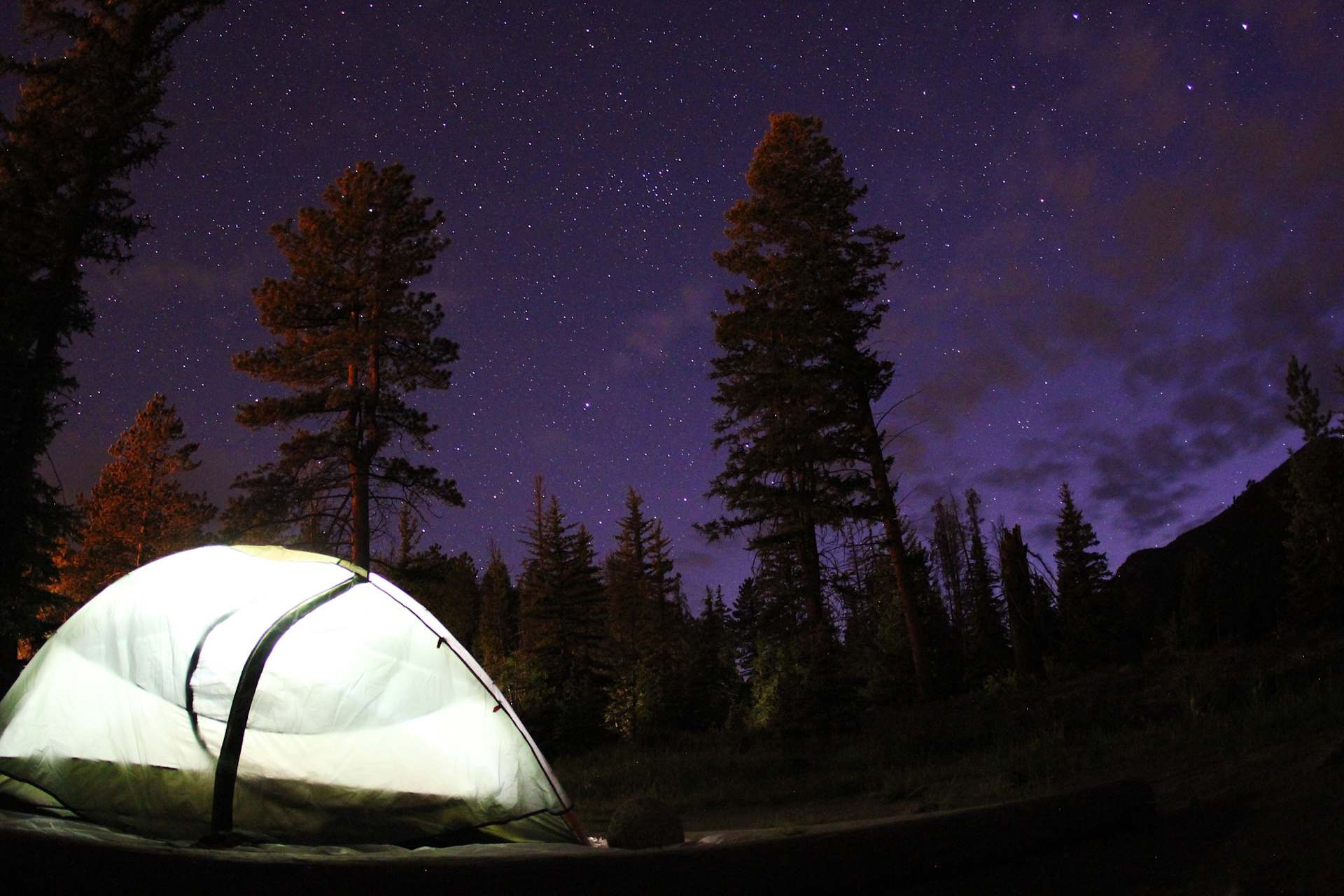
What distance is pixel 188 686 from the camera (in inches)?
203

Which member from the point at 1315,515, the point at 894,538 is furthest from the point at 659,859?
the point at 1315,515

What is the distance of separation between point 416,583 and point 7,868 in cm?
2267

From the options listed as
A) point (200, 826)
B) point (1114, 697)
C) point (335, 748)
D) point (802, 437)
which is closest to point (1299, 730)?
point (1114, 697)

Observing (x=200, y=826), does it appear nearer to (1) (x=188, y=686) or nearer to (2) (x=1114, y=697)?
(1) (x=188, y=686)

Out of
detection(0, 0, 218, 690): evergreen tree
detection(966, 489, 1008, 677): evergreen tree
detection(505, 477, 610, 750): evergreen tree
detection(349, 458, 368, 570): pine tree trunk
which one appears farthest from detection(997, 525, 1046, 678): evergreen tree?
detection(0, 0, 218, 690): evergreen tree

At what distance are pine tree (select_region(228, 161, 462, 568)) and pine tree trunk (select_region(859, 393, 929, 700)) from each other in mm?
12299

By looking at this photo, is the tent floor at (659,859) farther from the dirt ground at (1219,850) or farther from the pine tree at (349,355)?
the pine tree at (349,355)

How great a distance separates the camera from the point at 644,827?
5434 mm

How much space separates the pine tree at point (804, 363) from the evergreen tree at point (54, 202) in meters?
14.7

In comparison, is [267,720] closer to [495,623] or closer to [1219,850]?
[1219,850]

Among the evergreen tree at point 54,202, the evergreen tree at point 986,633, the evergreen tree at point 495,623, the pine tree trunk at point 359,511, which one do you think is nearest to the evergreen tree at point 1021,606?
the evergreen tree at point 986,633

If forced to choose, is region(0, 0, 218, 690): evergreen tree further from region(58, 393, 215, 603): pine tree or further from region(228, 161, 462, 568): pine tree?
region(58, 393, 215, 603): pine tree

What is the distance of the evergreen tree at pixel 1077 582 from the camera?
27.3m

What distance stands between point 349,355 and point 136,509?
22604mm
